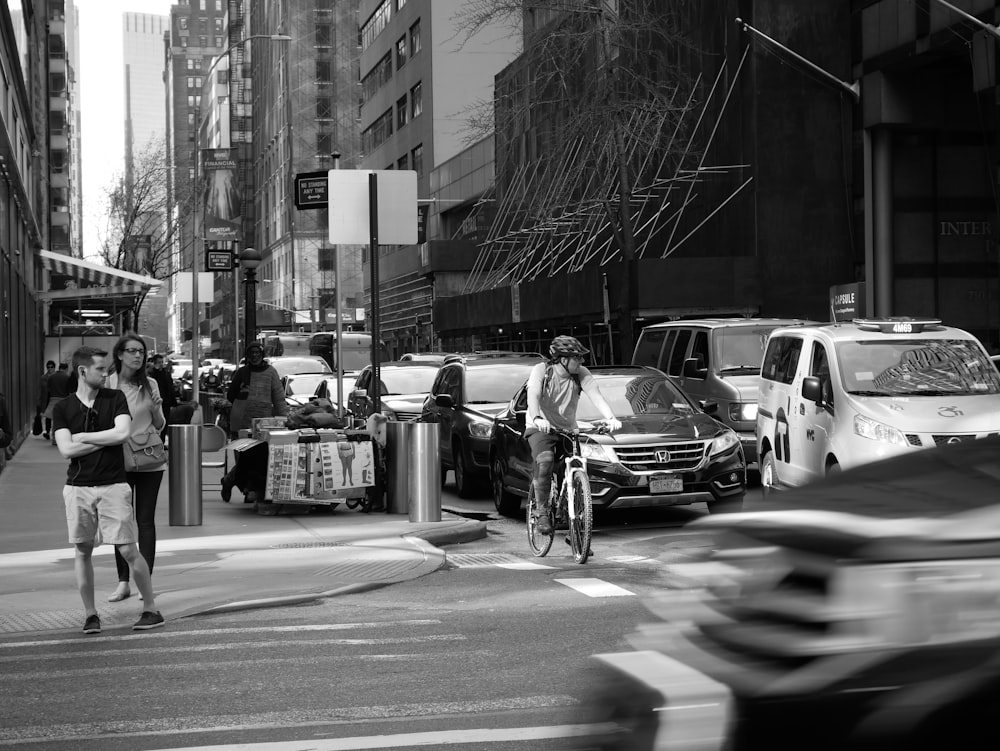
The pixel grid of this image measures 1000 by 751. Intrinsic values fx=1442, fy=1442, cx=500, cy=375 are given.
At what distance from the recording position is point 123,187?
221 ft

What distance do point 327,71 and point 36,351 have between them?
79.2m

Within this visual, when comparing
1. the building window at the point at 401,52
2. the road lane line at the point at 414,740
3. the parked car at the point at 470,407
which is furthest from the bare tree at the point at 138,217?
the road lane line at the point at 414,740

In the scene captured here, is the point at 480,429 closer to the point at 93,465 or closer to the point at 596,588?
the point at 596,588

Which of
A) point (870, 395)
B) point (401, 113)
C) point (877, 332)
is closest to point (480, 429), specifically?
point (877, 332)

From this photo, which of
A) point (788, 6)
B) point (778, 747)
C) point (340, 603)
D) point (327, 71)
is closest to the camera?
point (778, 747)

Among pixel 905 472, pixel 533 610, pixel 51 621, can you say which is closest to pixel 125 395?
pixel 51 621

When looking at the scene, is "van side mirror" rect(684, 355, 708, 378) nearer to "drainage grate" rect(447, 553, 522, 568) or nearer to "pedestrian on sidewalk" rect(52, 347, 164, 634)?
"drainage grate" rect(447, 553, 522, 568)

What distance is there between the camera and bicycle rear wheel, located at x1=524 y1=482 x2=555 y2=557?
1234cm

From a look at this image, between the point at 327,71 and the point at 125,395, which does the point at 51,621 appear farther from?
the point at 327,71

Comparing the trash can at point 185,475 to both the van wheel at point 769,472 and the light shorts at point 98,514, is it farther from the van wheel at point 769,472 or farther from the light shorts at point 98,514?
the van wheel at point 769,472

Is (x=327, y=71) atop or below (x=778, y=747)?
atop

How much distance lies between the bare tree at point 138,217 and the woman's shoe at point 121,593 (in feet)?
174

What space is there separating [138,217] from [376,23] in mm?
26127

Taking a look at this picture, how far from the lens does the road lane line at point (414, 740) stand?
A: 5.85 m
